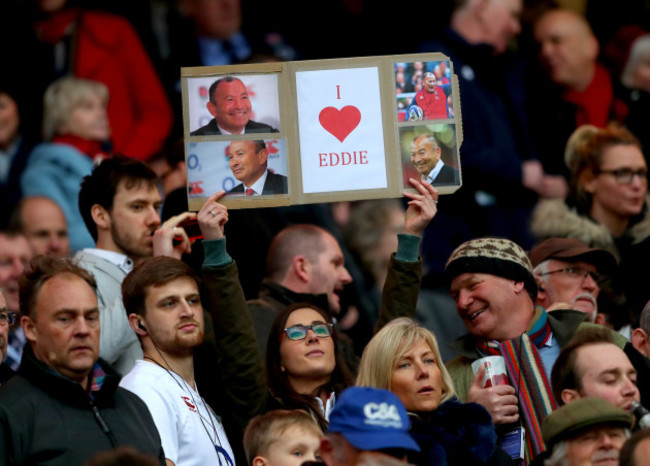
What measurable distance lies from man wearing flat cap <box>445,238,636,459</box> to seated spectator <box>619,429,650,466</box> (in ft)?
4.47

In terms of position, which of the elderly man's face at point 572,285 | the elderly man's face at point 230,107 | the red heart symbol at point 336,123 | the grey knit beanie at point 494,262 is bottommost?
the elderly man's face at point 572,285

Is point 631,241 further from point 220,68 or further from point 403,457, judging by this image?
point 403,457

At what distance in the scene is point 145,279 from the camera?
25.9 ft

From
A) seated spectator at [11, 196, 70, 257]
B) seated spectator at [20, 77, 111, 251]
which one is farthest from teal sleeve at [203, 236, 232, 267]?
seated spectator at [20, 77, 111, 251]

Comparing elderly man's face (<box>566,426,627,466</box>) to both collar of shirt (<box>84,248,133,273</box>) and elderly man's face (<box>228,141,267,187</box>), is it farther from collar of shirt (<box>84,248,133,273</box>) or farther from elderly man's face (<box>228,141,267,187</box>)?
collar of shirt (<box>84,248,133,273</box>)

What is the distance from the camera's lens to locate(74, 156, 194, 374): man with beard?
8.47 metres

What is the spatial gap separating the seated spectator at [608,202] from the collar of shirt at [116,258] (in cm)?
286

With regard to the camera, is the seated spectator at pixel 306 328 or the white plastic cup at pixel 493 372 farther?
the seated spectator at pixel 306 328

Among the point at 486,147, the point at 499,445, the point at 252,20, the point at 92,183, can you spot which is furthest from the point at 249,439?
the point at 252,20

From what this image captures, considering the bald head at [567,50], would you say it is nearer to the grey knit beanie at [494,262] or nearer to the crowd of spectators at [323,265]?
the crowd of spectators at [323,265]

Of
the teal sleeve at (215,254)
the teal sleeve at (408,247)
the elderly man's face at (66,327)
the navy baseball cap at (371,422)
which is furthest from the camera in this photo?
the teal sleeve at (408,247)

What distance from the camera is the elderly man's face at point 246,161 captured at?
7844 millimetres

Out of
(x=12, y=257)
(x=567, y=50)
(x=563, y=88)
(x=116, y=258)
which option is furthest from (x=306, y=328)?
(x=567, y=50)

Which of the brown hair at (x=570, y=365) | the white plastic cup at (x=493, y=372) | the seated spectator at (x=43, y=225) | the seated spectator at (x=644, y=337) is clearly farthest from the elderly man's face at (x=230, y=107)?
the seated spectator at (x=43, y=225)
